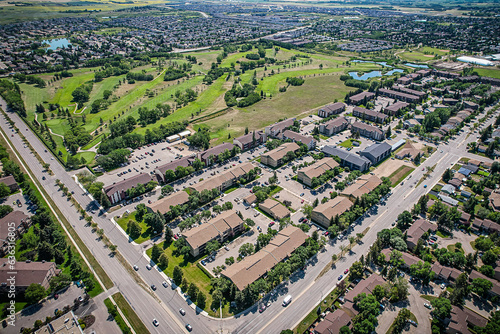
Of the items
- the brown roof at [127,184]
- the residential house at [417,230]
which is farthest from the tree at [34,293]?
the residential house at [417,230]

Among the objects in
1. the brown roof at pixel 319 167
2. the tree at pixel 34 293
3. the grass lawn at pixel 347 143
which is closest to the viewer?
the tree at pixel 34 293

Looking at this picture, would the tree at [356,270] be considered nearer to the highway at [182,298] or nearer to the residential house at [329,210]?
the highway at [182,298]

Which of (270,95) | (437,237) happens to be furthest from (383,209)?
(270,95)

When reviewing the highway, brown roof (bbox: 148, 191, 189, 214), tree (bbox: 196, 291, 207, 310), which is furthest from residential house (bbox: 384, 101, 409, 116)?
tree (bbox: 196, 291, 207, 310)

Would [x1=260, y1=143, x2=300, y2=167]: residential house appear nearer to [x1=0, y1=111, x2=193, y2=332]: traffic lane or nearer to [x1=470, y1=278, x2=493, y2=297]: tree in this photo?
[x1=0, y1=111, x2=193, y2=332]: traffic lane

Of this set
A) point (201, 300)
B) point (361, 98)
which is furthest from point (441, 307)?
point (361, 98)

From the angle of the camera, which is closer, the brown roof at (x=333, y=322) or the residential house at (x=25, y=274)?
the brown roof at (x=333, y=322)

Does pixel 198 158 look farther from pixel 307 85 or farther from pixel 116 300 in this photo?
pixel 307 85
